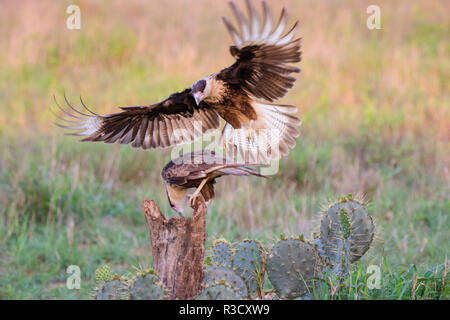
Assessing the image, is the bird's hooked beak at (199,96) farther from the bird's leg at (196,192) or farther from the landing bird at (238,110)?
the bird's leg at (196,192)

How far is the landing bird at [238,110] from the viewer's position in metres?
3.66

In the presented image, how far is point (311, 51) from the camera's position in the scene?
1068 cm

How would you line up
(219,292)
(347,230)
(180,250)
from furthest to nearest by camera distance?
(347,230)
(180,250)
(219,292)

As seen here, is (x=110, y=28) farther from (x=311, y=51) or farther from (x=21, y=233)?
(x=21, y=233)

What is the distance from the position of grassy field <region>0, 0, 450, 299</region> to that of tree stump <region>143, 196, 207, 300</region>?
828mm

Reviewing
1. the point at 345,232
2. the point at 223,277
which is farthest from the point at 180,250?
the point at 345,232

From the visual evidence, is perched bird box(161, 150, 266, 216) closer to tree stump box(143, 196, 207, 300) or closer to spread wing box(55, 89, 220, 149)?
tree stump box(143, 196, 207, 300)

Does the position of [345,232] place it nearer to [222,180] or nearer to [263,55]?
[263,55]

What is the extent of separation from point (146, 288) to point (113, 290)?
0.75 ft

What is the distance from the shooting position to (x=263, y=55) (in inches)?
148

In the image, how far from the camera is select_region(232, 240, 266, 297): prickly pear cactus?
370 cm
